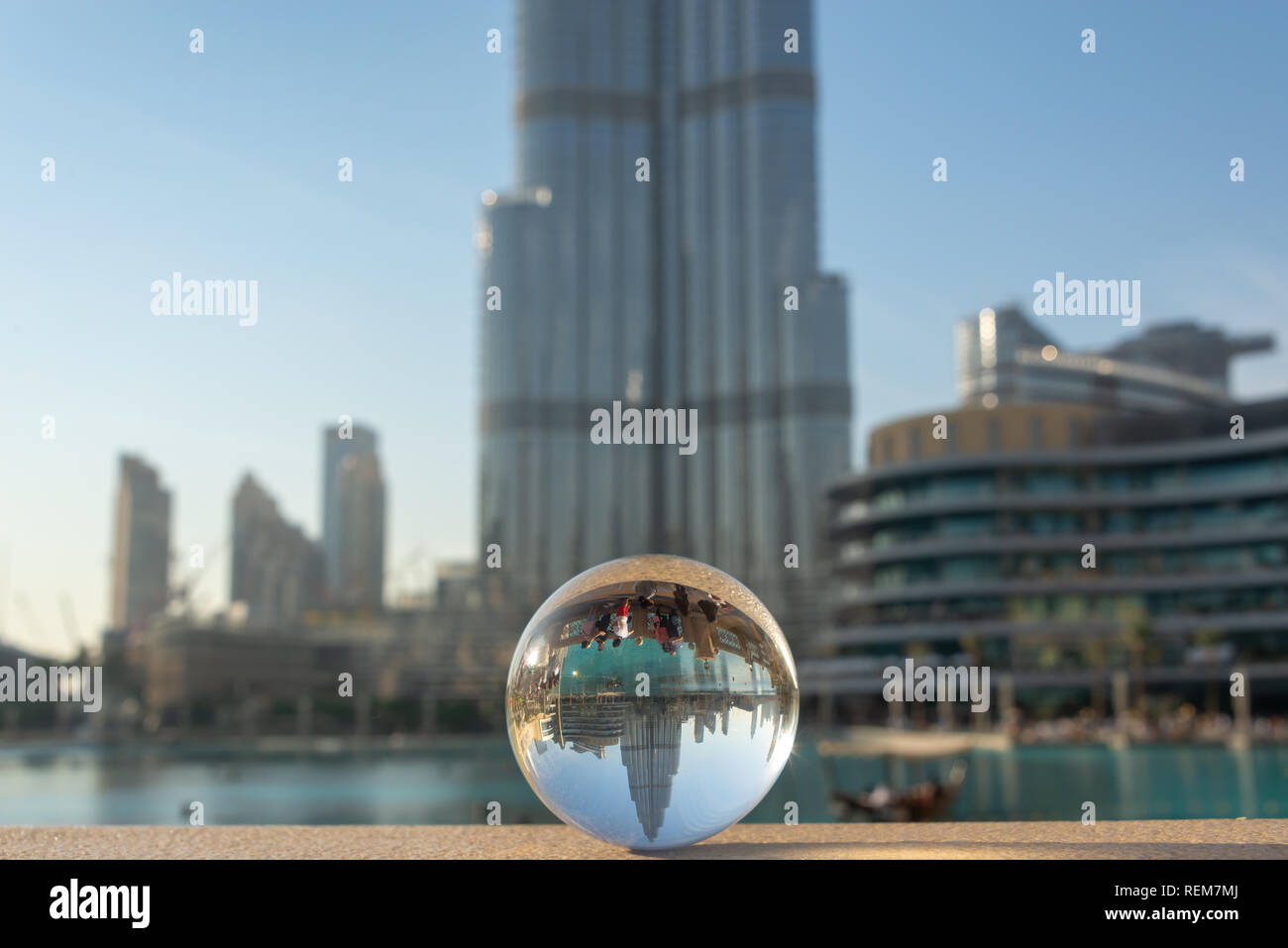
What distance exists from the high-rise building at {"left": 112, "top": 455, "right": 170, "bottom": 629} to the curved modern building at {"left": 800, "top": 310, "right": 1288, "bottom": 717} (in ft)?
409

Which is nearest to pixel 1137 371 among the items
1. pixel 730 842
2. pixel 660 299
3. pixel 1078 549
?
pixel 1078 549

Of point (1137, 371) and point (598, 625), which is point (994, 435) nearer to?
point (1137, 371)

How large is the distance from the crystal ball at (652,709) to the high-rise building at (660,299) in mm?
156808

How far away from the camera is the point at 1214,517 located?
91875mm

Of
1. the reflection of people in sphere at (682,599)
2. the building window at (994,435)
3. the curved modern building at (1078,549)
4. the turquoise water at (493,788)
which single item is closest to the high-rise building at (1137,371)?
the building window at (994,435)

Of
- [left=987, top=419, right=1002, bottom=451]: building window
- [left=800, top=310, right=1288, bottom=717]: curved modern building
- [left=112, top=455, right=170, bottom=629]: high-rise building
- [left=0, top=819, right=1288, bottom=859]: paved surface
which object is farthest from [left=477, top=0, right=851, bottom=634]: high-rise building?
[left=0, top=819, right=1288, bottom=859]: paved surface

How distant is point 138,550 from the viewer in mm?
184000

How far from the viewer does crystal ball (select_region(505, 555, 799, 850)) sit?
5.93m

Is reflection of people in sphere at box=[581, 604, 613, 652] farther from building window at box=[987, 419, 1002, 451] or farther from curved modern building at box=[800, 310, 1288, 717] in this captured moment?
building window at box=[987, 419, 1002, 451]

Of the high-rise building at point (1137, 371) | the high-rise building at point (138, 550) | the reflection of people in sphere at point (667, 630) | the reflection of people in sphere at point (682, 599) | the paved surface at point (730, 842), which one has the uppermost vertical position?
the high-rise building at point (1137, 371)

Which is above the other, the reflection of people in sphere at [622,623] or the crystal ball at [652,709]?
the reflection of people in sphere at [622,623]

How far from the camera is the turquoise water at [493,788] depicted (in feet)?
148

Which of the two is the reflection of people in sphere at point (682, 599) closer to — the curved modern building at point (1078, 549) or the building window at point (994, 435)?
the curved modern building at point (1078, 549)
